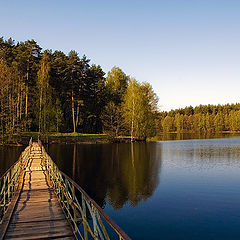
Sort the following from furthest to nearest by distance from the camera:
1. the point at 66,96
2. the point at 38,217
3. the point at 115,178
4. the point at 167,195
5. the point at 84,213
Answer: the point at 66,96
the point at 115,178
the point at 167,195
the point at 38,217
the point at 84,213

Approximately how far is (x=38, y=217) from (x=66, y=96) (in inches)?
2153

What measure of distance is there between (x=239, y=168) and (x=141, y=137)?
3584 cm

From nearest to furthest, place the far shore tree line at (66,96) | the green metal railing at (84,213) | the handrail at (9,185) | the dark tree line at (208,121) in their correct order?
the green metal railing at (84,213) < the handrail at (9,185) < the far shore tree line at (66,96) < the dark tree line at (208,121)

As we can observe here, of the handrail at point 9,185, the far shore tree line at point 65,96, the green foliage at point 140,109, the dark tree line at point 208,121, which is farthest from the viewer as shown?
the dark tree line at point 208,121

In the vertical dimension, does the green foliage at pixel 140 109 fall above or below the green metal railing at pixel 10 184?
above

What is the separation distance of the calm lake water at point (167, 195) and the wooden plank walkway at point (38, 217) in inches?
171

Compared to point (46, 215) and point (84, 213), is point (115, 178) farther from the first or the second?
point (84, 213)

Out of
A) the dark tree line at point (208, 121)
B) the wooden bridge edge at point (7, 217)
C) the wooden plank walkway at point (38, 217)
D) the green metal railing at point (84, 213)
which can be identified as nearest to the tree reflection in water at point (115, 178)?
the green metal railing at point (84, 213)

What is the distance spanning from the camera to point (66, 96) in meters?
60.2

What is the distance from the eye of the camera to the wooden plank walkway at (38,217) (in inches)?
240

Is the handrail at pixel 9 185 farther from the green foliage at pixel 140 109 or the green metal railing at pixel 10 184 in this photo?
the green foliage at pixel 140 109

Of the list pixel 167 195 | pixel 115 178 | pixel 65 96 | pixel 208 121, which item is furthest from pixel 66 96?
pixel 208 121

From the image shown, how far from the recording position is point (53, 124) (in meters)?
51.4

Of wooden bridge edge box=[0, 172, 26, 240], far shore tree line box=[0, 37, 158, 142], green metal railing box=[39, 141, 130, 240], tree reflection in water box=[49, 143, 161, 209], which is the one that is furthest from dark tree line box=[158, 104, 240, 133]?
wooden bridge edge box=[0, 172, 26, 240]
